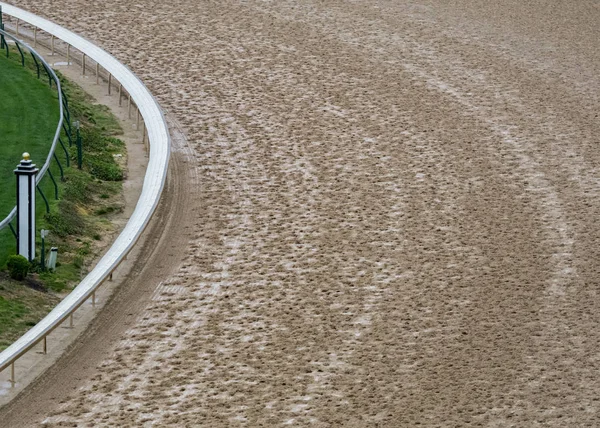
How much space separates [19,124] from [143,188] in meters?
3.05

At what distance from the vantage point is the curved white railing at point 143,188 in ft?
28.6

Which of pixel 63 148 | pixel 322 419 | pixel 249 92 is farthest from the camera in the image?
pixel 249 92

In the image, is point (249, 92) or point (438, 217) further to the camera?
point (249, 92)

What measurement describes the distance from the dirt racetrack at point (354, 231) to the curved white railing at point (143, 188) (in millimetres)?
335

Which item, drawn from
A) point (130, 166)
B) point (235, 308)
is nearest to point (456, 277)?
point (235, 308)

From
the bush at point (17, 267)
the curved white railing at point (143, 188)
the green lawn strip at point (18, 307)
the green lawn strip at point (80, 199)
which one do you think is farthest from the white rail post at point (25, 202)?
the curved white railing at point (143, 188)

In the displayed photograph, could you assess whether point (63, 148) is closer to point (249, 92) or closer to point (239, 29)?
point (249, 92)

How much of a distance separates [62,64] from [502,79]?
7.45 metres

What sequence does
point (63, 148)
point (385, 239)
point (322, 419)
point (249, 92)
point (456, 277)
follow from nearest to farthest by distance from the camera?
point (322, 419)
point (456, 277)
point (385, 239)
point (63, 148)
point (249, 92)

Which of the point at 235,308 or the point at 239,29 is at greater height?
the point at 239,29

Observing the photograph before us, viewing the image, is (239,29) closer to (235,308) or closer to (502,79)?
(502,79)

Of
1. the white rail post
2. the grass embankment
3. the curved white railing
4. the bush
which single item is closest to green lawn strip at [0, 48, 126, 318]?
the grass embankment

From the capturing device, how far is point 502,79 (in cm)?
1725

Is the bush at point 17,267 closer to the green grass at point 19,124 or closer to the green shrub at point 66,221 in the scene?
the green grass at point 19,124
